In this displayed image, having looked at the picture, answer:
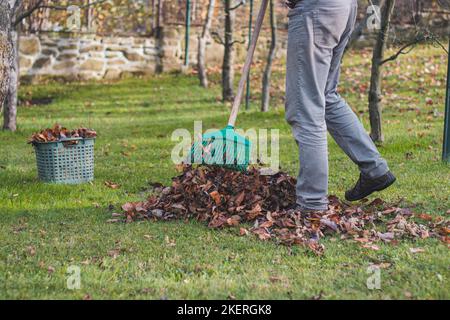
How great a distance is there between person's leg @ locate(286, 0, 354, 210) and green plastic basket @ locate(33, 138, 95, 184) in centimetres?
219

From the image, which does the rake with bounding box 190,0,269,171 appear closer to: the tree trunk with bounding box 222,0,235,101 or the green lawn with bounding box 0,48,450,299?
the green lawn with bounding box 0,48,450,299

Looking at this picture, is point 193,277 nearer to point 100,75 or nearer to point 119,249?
point 119,249

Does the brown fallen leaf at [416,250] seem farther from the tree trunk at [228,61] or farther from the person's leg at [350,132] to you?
the tree trunk at [228,61]

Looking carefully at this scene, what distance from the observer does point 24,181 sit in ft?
20.8

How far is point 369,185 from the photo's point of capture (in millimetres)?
5047

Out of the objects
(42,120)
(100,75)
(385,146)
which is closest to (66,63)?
(100,75)

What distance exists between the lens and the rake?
204 inches

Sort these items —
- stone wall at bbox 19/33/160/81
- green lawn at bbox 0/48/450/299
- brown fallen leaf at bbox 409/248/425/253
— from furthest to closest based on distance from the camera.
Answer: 1. stone wall at bbox 19/33/160/81
2. brown fallen leaf at bbox 409/248/425/253
3. green lawn at bbox 0/48/450/299

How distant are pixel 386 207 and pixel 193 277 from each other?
1.78m

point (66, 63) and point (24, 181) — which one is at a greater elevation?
point (66, 63)

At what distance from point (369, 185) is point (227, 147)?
3.16 feet

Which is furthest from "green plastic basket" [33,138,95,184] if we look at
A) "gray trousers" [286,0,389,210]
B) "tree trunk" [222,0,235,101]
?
"tree trunk" [222,0,235,101]

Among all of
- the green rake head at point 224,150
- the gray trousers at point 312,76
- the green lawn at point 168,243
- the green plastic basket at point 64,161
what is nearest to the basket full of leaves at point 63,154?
the green plastic basket at point 64,161
